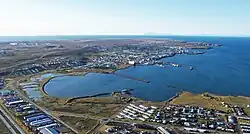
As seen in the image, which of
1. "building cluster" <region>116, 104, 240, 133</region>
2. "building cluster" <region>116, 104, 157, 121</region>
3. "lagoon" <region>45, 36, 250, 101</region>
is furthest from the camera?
"lagoon" <region>45, 36, 250, 101</region>

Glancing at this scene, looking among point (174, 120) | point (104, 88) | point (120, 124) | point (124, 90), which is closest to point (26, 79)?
point (104, 88)

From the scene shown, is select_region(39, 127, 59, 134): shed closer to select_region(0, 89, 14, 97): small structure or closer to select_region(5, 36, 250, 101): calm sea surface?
select_region(5, 36, 250, 101): calm sea surface

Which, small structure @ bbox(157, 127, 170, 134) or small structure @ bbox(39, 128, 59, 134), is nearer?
small structure @ bbox(39, 128, 59, 134)

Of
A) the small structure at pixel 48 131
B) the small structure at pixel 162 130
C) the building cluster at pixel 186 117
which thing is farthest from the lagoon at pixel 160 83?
the small structure at pixel 48 131

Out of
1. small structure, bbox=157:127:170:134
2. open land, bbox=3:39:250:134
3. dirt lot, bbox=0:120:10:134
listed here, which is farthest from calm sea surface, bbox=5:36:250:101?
dirt lot, bbox=0:120:10:134

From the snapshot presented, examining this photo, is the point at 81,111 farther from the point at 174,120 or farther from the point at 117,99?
the point at 174,120

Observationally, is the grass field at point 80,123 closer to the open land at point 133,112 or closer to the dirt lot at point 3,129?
the open land at point 133,112

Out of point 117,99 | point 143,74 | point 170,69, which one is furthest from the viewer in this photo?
point 170,69

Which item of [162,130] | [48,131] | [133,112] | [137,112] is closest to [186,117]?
[162,130]
